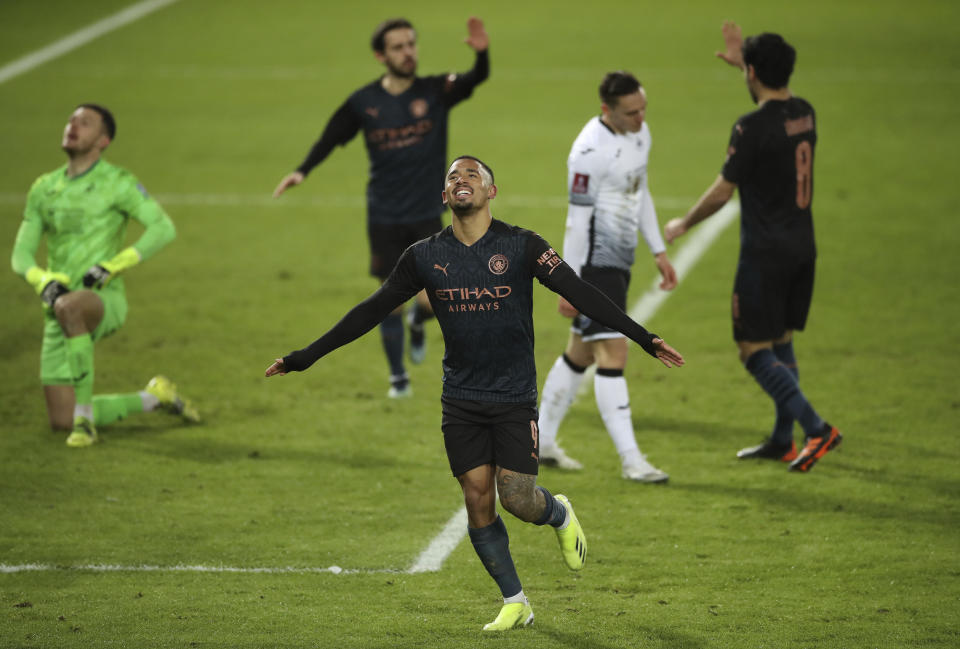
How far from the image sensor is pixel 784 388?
839 cm

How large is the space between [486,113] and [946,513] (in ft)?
48.4

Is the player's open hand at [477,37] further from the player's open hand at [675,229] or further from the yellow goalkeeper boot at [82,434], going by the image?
the yellow goalkeeper boot at [82,434]

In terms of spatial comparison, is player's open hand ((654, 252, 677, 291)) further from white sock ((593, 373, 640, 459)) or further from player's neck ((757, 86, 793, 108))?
player's neck ((757, 86, 793, 108))

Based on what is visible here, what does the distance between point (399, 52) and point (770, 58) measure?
3.06 meters

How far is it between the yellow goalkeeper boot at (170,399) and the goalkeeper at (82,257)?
0.47ft

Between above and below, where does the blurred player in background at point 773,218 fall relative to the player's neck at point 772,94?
below

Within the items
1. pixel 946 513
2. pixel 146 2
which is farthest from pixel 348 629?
pixel 146 2

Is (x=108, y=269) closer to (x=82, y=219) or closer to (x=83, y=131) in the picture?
(x=82, y=219)

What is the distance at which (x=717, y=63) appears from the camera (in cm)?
2444

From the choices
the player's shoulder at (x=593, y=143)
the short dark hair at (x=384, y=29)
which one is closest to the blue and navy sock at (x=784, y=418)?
the player's shoulder at (x=593, y=143)

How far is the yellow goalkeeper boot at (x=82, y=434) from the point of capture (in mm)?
9125

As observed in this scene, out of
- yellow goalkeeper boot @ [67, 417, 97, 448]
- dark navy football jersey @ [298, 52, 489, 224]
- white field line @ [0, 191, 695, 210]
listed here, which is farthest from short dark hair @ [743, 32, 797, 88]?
white field line @ [0, 191, 695, 210]

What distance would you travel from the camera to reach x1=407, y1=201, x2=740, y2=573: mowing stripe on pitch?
7.24 meters

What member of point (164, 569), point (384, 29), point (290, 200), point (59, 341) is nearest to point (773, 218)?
point (384, 29)
